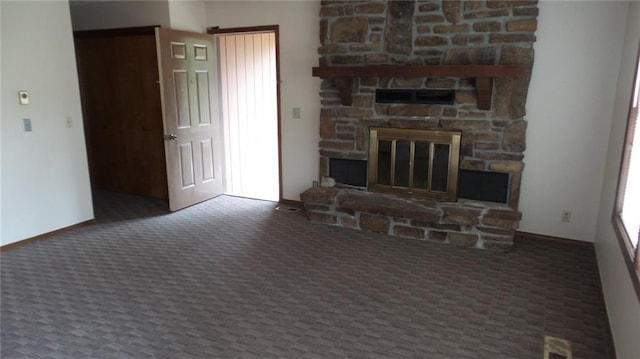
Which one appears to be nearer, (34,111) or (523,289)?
(523,289)

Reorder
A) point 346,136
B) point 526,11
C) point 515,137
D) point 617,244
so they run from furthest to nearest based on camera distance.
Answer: point 346,136, point 515,137, point 526,11, point 617,244

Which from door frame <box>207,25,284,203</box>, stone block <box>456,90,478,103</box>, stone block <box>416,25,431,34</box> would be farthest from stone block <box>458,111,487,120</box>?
door frame <box>207,25,284,203</box>

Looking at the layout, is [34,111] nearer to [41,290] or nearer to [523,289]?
[41,290]

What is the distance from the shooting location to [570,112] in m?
A: 3.60

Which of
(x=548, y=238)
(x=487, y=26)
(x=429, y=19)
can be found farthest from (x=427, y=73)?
(x=548, y=238)

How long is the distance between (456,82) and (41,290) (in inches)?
150

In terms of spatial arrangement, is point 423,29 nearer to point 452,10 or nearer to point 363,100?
point 452,10

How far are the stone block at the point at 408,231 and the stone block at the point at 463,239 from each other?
0.27 meters

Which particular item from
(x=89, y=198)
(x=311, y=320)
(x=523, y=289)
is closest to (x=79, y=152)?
(x=89, y=198)

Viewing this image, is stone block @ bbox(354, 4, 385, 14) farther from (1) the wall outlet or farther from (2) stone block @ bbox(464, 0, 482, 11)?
(1) the wall outlet

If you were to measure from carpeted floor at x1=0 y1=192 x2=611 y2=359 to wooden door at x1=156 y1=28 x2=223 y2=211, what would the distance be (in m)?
0.76

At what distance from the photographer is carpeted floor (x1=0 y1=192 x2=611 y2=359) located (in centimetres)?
234

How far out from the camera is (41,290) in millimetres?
2953

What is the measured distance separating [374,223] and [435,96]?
1.36 meters
